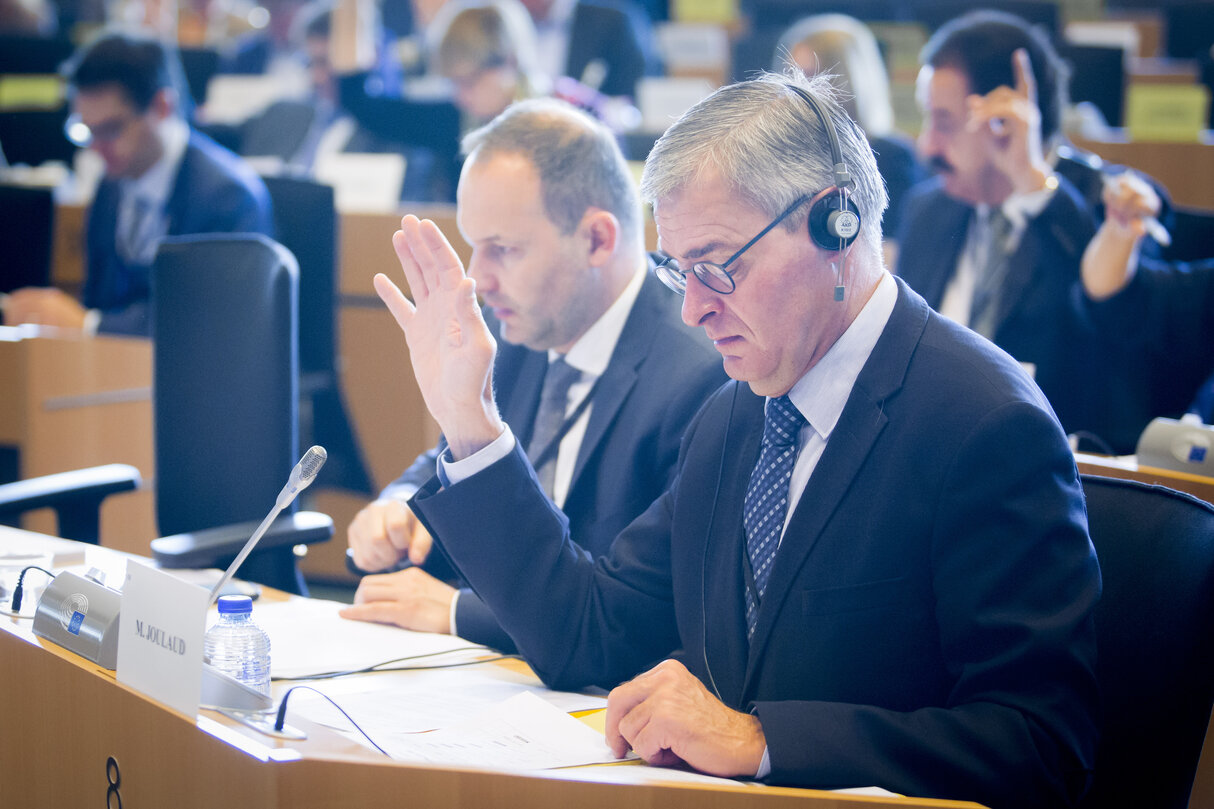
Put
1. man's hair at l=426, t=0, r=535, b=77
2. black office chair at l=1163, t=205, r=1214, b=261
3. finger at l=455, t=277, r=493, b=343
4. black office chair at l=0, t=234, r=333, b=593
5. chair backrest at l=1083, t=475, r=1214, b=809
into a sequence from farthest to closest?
1. man's hair at l=426, t=0, r=535, b=77
2. black office chair at l=1163, t=205, r=1214, b=261
3. black office chair at l=0, t=234, r=333, b=593
4. finger at l=455, t=277, r=493, b=343
5. chair backrest at l=1083, t=475, r=1214, b=809

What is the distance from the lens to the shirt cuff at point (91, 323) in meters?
3.49

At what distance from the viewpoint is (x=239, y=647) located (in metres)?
1.31

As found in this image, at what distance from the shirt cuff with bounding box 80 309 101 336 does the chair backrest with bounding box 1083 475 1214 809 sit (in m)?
2.96

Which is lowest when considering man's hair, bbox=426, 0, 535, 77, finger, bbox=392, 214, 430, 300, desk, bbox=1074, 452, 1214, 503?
desk, bbox=1074, 452, 1214, 503

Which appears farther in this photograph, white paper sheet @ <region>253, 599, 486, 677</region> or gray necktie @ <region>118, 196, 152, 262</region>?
gray necktie @ <region>118, 196, 152, 262</region>

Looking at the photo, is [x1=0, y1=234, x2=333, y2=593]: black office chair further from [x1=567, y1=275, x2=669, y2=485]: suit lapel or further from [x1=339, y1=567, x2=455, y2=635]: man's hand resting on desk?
[x1=567, y1=275, x2=669, y2=485]: suit lapel

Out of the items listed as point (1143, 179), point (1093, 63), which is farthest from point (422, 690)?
point (1093, 63)

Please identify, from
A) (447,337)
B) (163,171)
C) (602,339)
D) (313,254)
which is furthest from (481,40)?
A: (447,337)

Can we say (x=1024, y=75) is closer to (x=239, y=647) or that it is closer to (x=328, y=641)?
(x=328, y=641)

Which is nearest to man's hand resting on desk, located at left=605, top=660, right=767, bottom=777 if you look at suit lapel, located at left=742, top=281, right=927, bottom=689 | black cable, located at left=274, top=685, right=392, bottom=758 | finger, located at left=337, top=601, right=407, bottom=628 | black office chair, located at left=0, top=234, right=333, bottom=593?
suit lapel, located at left=742, top=281, right=927, bottom=689

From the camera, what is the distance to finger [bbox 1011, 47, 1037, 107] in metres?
2.86

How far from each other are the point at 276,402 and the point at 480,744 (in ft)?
3.60

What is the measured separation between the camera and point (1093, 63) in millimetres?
4410

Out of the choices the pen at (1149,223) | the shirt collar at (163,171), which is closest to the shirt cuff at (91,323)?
the shirt collar at (163,171)
